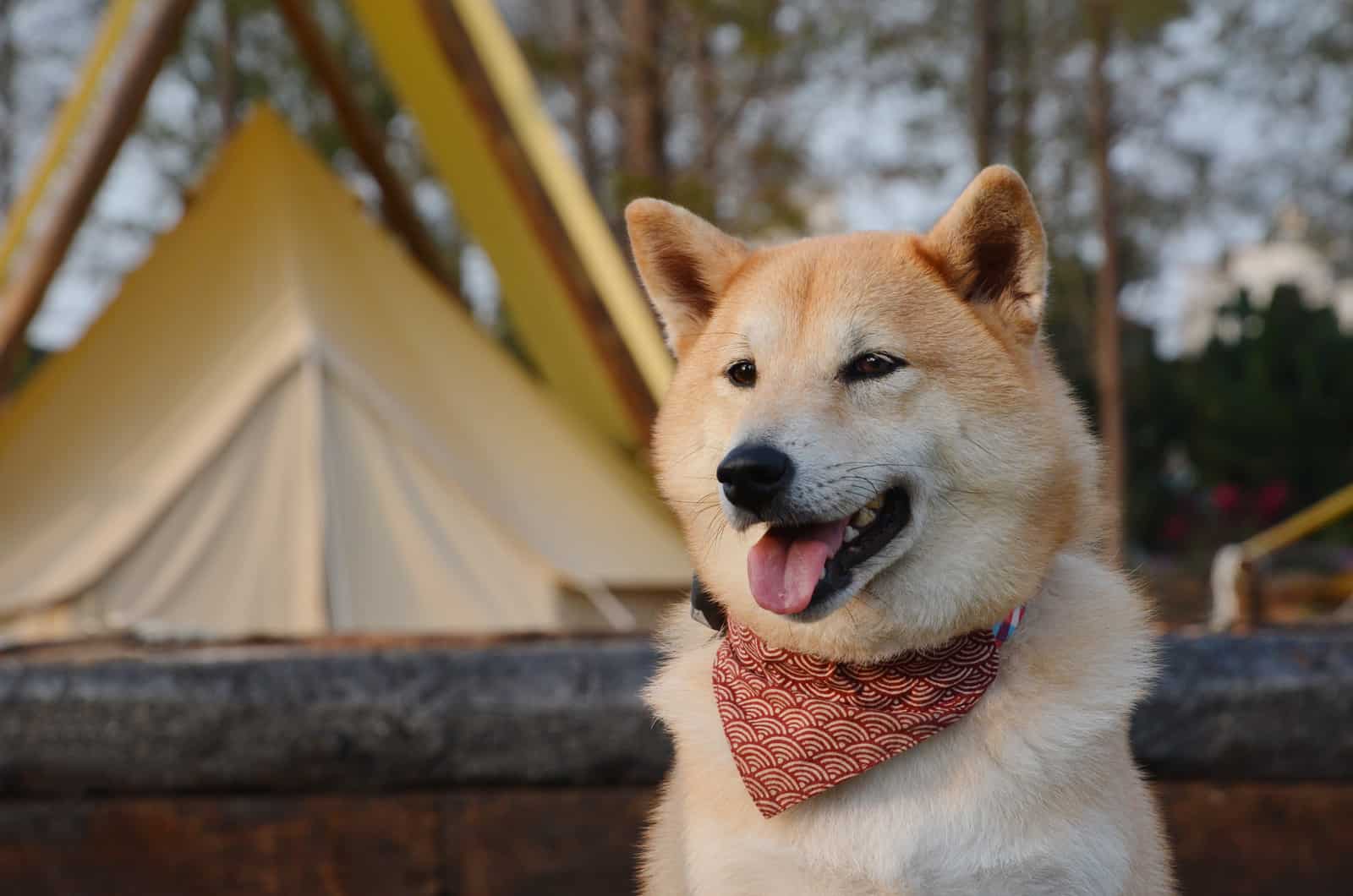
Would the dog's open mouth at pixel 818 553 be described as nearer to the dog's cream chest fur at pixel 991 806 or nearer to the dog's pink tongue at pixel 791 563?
the dog's pink tongue at pixel 791 563

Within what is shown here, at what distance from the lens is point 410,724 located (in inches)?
108

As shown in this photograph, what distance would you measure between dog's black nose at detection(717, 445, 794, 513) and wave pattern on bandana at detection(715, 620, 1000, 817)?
31 centimetres

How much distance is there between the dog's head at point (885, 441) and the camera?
72.5 inches

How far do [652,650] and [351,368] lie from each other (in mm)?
3701

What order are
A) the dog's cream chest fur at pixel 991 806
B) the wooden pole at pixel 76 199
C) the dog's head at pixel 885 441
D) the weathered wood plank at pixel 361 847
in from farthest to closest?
1. the wooden pole at pixel 76 199
2. the weathered wood plank at pixel 361 847
3. the dog's head at pixel 885 441
4. the dog's cream chest fur at pixel 991 806

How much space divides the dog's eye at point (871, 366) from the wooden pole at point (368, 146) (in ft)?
18.8

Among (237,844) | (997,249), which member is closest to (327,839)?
(237,844)

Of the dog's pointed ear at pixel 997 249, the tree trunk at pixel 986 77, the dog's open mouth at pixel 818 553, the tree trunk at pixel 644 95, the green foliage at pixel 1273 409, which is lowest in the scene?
the green foliage at pixel 1273 409

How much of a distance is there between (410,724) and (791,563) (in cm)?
125

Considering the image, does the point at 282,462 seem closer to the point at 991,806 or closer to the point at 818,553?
the point at 818,553

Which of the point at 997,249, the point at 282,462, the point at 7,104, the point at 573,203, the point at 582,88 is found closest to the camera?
the point at 997,249

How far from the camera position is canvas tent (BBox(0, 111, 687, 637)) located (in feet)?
19.2

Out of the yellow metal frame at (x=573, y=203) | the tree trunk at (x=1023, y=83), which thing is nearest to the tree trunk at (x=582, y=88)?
the yellow metal frame at (x=573, y=203)

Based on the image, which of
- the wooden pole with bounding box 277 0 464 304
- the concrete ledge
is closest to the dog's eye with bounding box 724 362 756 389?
the concrete ledge
